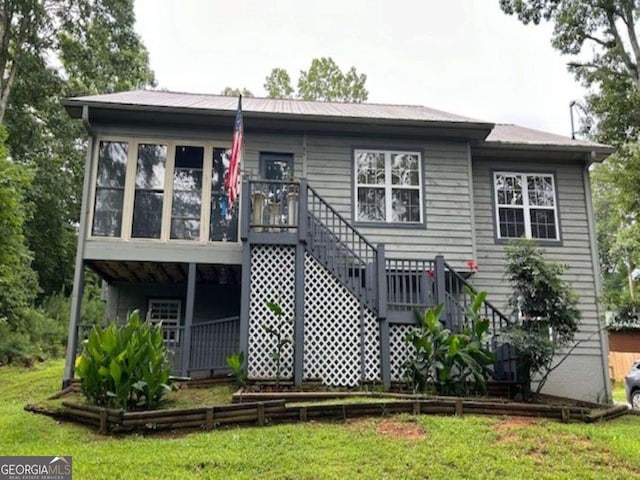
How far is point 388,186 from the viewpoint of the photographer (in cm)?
1033

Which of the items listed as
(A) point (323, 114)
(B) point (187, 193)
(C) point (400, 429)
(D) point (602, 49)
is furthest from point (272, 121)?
(D) point (602, 49)

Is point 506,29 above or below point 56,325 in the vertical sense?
above

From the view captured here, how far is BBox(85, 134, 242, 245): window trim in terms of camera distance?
30.7ft

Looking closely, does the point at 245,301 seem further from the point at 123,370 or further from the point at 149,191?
the point at 149,191

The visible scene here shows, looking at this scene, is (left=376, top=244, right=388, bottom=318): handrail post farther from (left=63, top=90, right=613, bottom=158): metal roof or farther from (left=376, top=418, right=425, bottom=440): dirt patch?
(left=63, top=90, right=613, bottom=158): metal roof

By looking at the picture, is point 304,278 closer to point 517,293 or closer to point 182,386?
point 182,386

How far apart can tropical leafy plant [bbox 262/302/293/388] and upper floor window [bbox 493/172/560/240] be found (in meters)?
5.19

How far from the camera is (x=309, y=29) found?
84.8 ft

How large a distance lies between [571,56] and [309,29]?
13.8 metres

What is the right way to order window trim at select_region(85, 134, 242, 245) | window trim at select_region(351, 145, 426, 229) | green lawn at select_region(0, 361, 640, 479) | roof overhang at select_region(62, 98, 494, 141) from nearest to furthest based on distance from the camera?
green lawn at select_region(0, 361, 640, 479) < window trim at select_region(85, 134, 242, 245) < roof overhang at select_region(62, 98, 494, 141) < window trim at select_region(351, 145, 426, 229)

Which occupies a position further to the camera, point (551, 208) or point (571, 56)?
point (571, 56)

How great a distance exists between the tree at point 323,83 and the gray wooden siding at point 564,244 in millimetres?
17077

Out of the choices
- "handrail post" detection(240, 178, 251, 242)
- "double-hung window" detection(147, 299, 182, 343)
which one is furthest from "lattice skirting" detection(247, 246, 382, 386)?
"double-hung window" detection(147, 299, 182, 343)

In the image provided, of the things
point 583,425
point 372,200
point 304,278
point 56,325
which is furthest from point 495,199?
point 56,325
